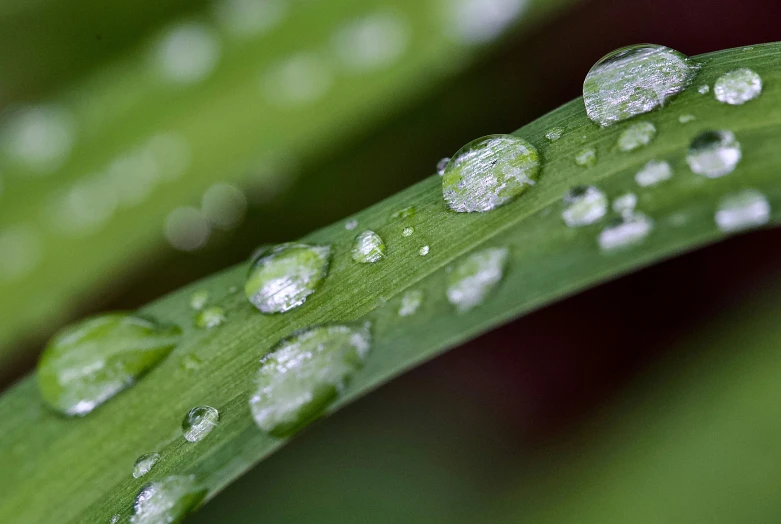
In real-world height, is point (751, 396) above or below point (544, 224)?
below

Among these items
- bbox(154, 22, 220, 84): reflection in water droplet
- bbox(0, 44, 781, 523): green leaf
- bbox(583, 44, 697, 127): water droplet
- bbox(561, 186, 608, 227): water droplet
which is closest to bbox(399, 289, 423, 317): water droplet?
bbox(0, 44, 781, 523): green leaf

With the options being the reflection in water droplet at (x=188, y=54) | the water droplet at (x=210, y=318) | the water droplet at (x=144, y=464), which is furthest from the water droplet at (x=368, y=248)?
the reflection in water droplet at (x=188, y=54)

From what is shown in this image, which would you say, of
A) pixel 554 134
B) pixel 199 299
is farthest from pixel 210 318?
pixel 554 134

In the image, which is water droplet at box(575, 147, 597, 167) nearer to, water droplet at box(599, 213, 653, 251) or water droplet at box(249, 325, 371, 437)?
water droplet at box(599, 213, 653, 251)

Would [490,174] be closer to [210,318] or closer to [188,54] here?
[210,318]

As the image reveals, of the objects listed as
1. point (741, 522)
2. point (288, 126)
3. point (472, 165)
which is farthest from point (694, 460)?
point (288, 126)

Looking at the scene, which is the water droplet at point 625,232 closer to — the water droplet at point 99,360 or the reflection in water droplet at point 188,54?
the water droplet at point 99,360

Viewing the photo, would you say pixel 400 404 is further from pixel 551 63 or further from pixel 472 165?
pixel 551 63
